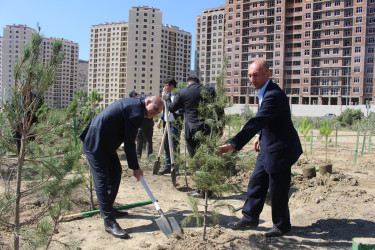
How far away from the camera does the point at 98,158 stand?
3516 millimetres

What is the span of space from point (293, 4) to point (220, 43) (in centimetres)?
3876

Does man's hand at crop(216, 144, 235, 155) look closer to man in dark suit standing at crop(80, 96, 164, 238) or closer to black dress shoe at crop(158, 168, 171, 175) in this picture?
man in dark suit standing at crop(80, 96, 164, 238)

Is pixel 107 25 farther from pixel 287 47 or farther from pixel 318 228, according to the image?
pixel 318 228

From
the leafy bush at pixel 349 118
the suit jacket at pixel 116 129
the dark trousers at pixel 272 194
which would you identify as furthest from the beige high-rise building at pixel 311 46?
the suit jacket at pixel 116 129

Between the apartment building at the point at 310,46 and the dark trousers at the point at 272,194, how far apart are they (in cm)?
7048

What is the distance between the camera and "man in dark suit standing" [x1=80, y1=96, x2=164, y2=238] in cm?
337

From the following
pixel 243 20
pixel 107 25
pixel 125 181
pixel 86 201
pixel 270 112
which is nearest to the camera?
pixel 270 112

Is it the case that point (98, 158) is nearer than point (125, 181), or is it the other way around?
point (98, 158)

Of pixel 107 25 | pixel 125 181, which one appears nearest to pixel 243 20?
pixel 107 25

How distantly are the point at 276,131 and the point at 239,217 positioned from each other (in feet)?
4.47

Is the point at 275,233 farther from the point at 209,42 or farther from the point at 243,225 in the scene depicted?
the point at 209,42

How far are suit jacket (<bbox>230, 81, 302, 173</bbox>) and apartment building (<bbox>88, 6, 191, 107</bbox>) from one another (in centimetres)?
11194

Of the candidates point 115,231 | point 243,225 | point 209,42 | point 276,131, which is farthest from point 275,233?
point 209,42

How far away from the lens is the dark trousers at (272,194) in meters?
3.33
